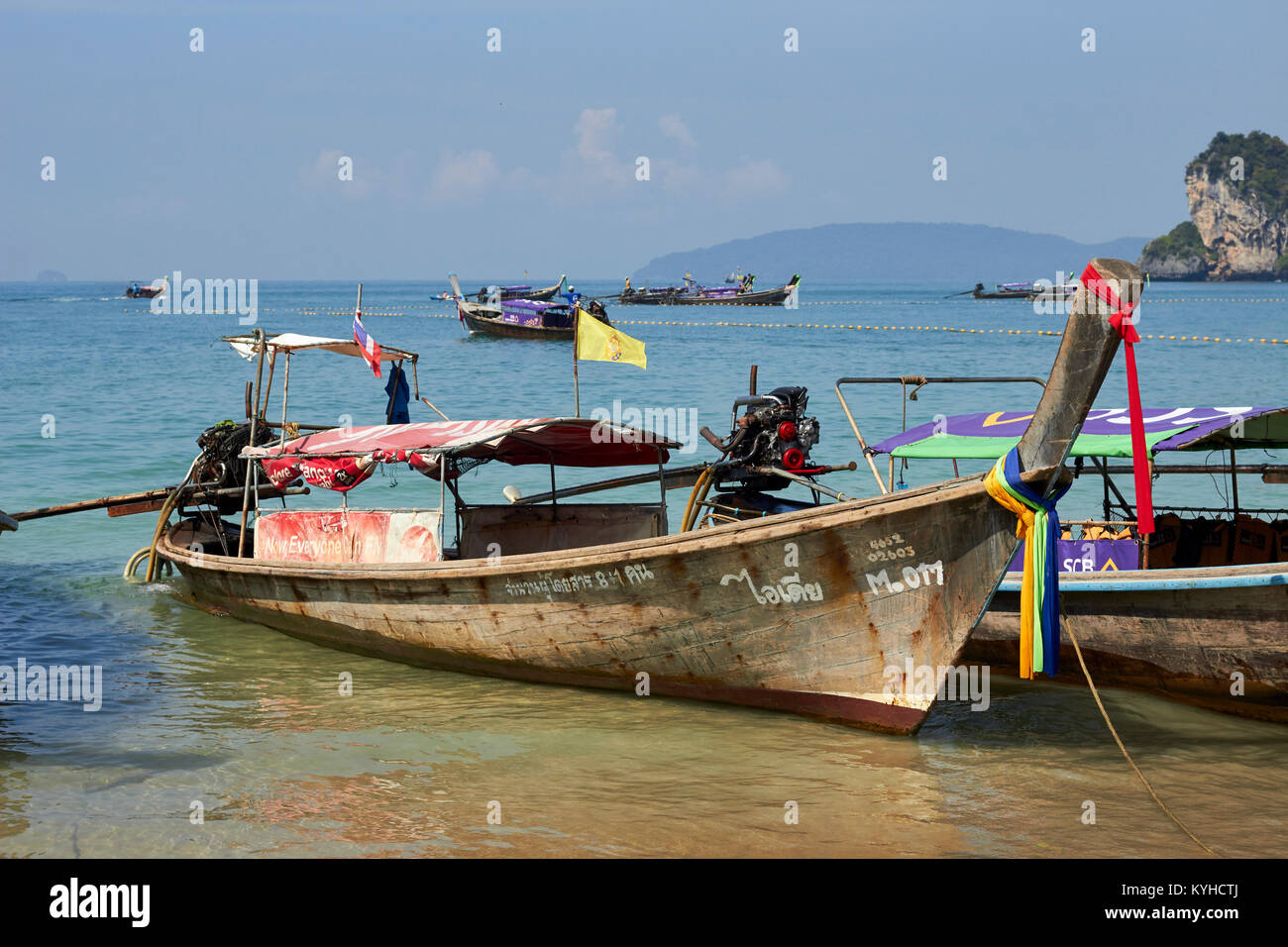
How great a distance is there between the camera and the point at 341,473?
31.8 ft

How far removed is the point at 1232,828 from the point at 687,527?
4514 millimetres

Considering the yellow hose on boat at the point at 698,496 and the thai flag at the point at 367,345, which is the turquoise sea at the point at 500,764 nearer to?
the yellow hose on boat at the point at 698,496

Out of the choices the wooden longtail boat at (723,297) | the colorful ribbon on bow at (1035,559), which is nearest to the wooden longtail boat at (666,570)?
the colorful ribbon on bow at (1035,559)

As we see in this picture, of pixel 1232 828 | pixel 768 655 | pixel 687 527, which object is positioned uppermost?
pixel 687 527

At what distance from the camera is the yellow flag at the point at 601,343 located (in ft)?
30.6

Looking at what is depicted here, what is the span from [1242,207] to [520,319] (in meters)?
131

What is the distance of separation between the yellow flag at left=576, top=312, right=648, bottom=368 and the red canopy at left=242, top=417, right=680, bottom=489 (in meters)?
0.54

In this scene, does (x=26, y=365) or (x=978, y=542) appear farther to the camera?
(x=26, y=365)

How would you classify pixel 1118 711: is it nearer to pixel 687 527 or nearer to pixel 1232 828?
pixel 1232 828

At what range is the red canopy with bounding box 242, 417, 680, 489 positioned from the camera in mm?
9227

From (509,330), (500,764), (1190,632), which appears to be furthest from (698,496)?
(509,330)


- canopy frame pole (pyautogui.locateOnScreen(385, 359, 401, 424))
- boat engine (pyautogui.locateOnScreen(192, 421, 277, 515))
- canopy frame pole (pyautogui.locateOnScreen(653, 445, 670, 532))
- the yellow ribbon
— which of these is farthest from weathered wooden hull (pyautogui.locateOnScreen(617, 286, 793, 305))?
the yellow ribbon

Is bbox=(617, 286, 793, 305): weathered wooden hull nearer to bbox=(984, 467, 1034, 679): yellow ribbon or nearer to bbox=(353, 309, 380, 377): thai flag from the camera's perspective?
bbox=(353, 309, 380, 377): thai flag

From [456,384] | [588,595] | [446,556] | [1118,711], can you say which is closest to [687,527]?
[588,595]
